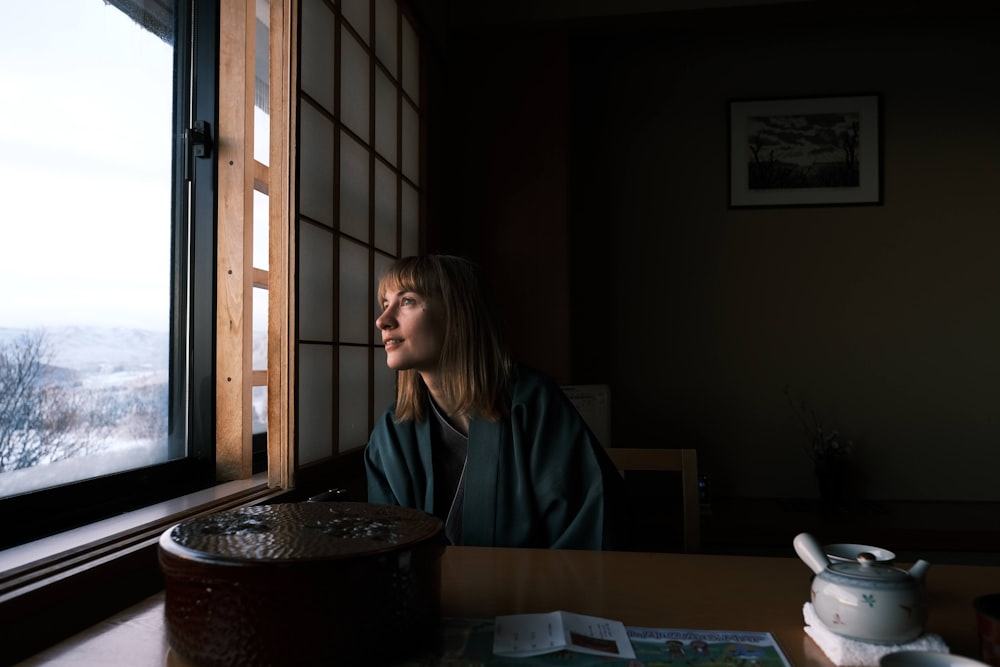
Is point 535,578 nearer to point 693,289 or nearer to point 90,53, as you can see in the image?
point 90,53

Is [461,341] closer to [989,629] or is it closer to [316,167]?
[316,167]

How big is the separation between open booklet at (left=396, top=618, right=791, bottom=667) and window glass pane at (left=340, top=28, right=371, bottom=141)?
172cm

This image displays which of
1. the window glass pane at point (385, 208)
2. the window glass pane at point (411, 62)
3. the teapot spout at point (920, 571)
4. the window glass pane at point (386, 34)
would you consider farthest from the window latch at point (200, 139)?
the teapot spout at point (920, 571)

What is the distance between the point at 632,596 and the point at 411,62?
8.09ft

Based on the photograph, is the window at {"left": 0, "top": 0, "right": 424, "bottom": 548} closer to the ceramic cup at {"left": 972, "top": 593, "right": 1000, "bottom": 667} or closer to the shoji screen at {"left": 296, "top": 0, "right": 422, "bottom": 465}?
the shoji screen at {"left": 296, "top": 0, "right": 422, "bottom": 465}

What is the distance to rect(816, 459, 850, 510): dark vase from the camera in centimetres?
327

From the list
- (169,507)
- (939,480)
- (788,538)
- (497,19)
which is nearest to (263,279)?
(169,507)

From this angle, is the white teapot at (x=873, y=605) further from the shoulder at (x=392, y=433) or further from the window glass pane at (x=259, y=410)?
the window glass pane at (x=259, y=410)

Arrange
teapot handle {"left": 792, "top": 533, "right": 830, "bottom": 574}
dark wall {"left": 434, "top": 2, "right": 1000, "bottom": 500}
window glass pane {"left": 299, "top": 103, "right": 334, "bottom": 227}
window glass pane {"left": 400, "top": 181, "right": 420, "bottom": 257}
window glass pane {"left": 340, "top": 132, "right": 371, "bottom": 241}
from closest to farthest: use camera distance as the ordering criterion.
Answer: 1. teapot handle {"left": 792, "top": 533, "right": 830, "bottom": 574}
2. window glass pane {"left": 299, "top": 103, "right": 334, "bottom": 227}
3. window glass pane {"left": 340, "top": 132, "right": 371, "bottom": 241}
4. window glass pane {"left": 400, "top": 181, "right": 420, "bottom": 257}
5. dark wall {"left": 434, "top": 2, "right": 1000, "bottom": 500}

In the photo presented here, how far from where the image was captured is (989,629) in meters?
0.74

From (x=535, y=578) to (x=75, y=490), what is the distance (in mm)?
824

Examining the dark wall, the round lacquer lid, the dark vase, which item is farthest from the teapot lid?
the dark vase

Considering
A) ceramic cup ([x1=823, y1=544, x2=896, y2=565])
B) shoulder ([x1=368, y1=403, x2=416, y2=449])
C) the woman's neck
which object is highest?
the woman's neck

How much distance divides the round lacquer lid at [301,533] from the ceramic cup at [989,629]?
0.56m
